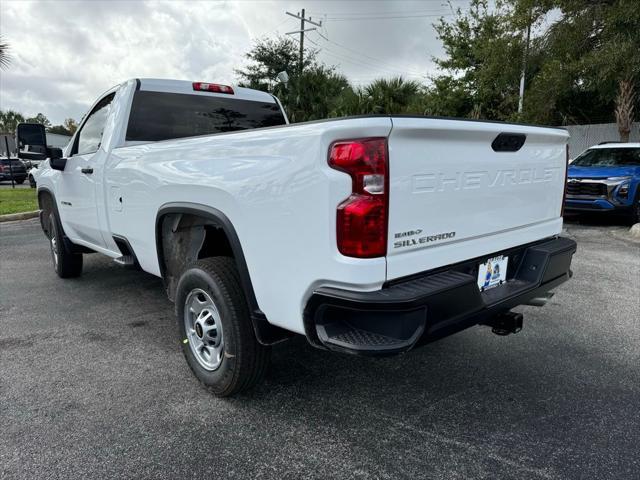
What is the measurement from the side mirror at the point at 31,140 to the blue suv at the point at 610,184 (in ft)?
28.5

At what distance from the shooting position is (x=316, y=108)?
20109 mm

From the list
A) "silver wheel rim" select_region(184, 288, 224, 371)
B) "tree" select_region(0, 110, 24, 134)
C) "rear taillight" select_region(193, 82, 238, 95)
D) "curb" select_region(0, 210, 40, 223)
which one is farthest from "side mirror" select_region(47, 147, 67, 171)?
"tree" select_region(0, 110, 24, 134)

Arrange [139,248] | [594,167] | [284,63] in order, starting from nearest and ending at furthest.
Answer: [139,248], [594,167], [284,63]

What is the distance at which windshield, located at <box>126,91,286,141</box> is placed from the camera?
399 cm

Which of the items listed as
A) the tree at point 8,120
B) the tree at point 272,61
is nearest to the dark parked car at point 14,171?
the tree at point 272,61

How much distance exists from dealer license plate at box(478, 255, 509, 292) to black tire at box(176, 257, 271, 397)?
47.9 inches

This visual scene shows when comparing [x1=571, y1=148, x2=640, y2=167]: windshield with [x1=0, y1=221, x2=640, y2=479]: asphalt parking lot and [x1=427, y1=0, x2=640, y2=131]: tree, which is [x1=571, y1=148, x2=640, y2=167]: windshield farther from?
[x1=0, y1=221, x2=640, y2=479]: asphalt parking lot

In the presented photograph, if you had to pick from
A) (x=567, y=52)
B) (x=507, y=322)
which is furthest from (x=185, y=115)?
(x=567, y=52)

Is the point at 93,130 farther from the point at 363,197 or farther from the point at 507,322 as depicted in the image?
the point at 507,322

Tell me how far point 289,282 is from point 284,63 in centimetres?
2759

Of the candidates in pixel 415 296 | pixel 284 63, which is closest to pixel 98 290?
pixel 415 296

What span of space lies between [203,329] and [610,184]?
347 inches

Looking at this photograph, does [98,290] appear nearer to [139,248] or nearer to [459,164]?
[139,248]

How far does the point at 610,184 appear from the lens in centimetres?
904
